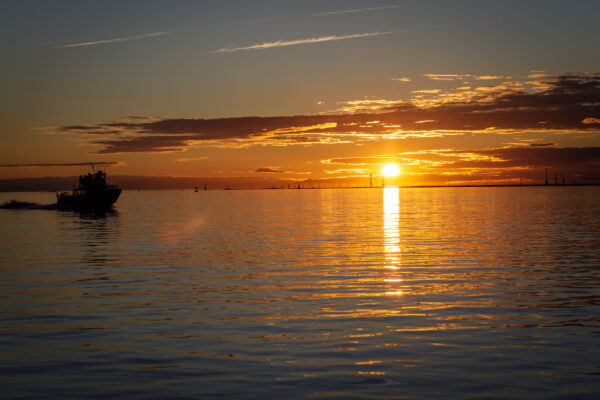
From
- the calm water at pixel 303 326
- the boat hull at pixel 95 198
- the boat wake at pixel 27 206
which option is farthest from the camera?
the boat wake at pixel 27 206

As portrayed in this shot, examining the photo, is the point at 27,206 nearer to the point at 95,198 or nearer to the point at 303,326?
the point at 95,198

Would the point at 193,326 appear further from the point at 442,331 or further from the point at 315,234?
the point at 315,234

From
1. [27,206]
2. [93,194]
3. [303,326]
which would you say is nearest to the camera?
[303,326]

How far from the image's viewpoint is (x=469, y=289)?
2631 centimetres

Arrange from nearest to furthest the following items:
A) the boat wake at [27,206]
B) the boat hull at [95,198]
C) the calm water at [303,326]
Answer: the calm water at [303,326], the boat hull at [95,198], the boat wake at [27,206]

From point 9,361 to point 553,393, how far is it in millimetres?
14347

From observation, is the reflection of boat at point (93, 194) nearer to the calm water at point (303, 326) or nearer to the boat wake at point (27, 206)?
the boat wake at point (27, 206)

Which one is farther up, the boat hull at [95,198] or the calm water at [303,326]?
the boat hull at [95,198]

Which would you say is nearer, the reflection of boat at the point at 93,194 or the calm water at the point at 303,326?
the calm water at the point at 303,326

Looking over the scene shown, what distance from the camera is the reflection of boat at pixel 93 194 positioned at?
149500 mm

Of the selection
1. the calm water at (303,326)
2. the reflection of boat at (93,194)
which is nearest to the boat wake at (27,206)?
the reflection of boat at (93,194)

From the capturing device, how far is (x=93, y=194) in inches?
5876

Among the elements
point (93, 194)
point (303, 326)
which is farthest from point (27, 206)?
point (303, 326)

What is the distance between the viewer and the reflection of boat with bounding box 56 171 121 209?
14950 cm
